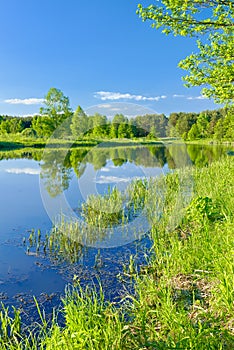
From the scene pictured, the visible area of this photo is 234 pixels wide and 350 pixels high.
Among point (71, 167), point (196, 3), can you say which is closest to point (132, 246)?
point (71, 167)

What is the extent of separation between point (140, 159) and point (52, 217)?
2652 millimetres

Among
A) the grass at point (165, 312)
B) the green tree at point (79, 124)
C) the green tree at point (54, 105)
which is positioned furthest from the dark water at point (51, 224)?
the green tree at point (54, 105)

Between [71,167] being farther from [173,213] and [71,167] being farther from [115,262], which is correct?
[115,262]

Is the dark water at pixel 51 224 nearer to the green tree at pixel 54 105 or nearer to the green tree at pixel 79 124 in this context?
the green tree at pixel 79 124

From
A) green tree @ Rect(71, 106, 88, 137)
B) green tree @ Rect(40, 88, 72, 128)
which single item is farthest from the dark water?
green tree @ Rect(40, 88, 72, 128)

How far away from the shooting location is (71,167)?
11227 millimetres

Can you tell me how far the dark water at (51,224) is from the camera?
4355mm

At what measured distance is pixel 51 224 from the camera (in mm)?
7445

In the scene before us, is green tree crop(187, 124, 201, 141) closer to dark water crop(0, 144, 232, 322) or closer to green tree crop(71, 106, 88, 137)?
dark water crop(0, 144, 232, 322)

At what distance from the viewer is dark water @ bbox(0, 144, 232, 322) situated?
436 cm

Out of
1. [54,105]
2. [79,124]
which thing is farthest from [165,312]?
[54,105]

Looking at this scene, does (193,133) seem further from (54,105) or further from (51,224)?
(51,224)

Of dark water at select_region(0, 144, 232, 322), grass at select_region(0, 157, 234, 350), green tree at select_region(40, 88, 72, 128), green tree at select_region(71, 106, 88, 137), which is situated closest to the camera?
grass at select_region(0, 157, 234, 350)

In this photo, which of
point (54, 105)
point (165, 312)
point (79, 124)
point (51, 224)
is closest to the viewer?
point (165, 312)
